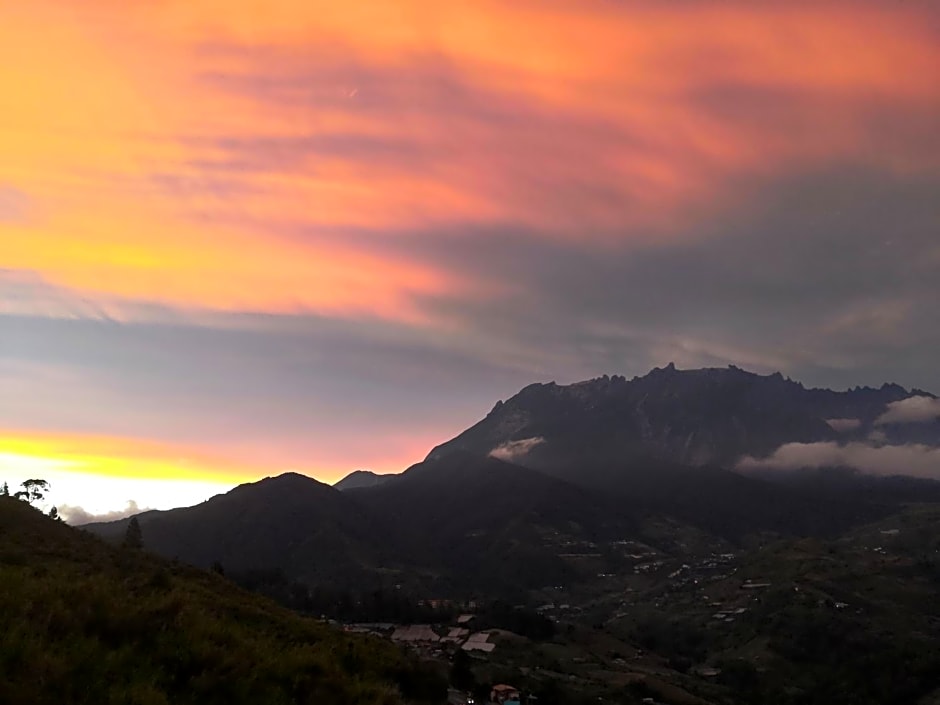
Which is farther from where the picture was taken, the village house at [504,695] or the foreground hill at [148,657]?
the village house at [504,695]

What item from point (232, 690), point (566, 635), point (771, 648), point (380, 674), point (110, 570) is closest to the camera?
point (232, 690)

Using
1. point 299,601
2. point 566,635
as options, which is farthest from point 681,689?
point 299,601

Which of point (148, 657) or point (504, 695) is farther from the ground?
point (148, 657)

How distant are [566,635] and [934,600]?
109561 millimetres

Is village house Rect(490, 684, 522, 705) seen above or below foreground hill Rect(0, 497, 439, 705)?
below

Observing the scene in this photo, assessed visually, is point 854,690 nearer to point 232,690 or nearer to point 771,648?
point 771,648

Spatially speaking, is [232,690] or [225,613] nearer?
[232,690]

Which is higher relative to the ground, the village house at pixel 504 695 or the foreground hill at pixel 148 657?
the foreground hill at pixel 148 657

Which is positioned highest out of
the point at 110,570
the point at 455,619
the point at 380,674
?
the point at 110,570

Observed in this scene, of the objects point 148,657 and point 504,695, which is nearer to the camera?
point 148,657

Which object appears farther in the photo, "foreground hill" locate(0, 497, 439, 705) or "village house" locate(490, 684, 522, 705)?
"village house" locate(490, 684, 522, 705)

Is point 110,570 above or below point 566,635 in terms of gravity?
above

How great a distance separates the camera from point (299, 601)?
134 metres

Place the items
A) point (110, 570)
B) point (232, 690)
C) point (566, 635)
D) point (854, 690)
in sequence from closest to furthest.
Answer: point (232, 690), point (110, 570), point (854, 690), point (566, 635)
